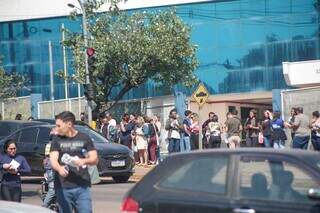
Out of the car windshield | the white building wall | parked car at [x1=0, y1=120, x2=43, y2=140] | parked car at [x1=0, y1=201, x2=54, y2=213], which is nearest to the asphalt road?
the car windshield

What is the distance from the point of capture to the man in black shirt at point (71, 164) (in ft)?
27.5

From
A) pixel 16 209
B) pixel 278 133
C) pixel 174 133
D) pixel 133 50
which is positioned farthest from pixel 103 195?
pixel 133 50

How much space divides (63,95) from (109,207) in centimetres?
4206

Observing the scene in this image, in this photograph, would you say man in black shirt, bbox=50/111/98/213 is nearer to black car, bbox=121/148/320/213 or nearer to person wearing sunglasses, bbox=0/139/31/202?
black car, bbox=121/148/320/213

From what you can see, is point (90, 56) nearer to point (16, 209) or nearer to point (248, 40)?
point (16, 209)

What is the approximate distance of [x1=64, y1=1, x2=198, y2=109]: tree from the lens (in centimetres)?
3359

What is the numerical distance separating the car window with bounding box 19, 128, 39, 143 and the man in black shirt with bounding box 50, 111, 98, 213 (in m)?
11.3

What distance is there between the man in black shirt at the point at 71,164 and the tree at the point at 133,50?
959 inches

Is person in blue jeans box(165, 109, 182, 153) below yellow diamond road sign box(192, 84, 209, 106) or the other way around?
below

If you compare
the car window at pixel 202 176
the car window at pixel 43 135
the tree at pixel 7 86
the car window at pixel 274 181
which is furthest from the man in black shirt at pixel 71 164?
Answer: the tree at pixel 7 86

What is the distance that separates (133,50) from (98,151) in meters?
15.5

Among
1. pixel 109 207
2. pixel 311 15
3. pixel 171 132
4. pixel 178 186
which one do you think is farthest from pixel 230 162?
pixel 311 15

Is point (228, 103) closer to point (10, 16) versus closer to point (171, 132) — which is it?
point (10, 16)

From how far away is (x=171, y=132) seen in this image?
23188mm
